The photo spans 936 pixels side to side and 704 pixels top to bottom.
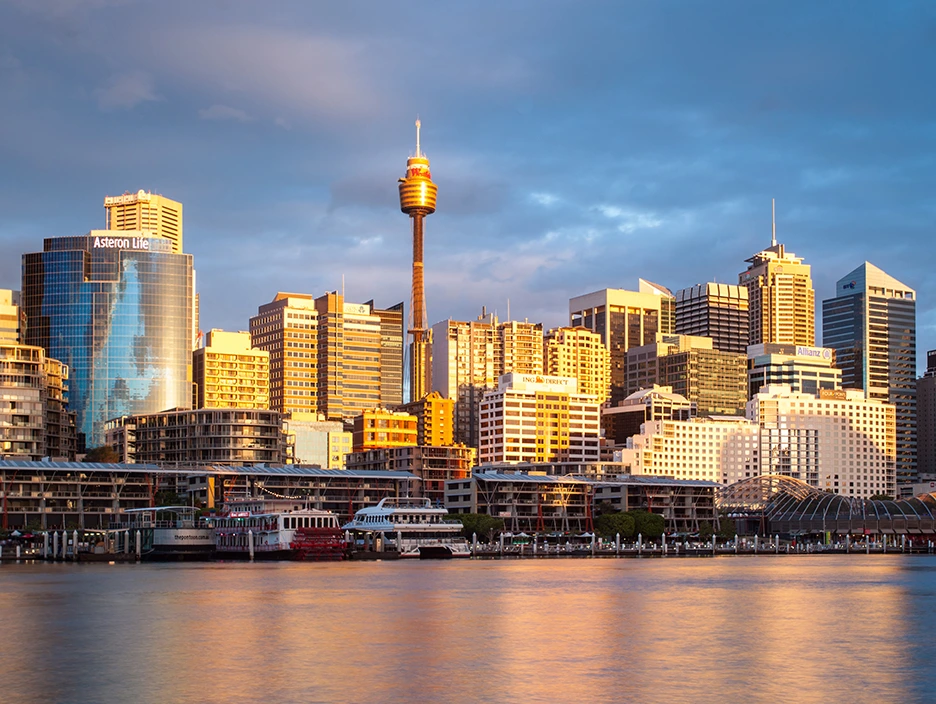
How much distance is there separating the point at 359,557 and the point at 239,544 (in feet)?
53.6

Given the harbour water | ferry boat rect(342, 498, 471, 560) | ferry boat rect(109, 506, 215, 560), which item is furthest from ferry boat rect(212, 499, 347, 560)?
the harbour water

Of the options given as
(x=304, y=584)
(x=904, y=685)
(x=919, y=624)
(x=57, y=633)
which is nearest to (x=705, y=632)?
(x=919, y=624)

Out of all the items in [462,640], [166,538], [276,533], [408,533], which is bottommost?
[166,538]

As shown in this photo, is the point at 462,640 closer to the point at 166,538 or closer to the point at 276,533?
the point at 276,533

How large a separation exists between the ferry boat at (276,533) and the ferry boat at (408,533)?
5.63m

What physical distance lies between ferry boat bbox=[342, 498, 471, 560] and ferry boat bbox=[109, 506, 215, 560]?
19.6m

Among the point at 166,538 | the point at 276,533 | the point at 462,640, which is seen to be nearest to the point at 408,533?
the point at 276,533

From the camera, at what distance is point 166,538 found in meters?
186

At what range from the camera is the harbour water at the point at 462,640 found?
196 feet

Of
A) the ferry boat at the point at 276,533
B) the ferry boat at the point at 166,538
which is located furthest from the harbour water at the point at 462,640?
the ferry boat at the point at 166,538

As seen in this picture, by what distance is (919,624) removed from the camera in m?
87.3

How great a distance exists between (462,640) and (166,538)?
381 ft

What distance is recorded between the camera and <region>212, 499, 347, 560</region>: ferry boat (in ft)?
585

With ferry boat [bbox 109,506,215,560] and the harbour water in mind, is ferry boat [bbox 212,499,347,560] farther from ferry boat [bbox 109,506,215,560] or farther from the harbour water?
the harbour water
